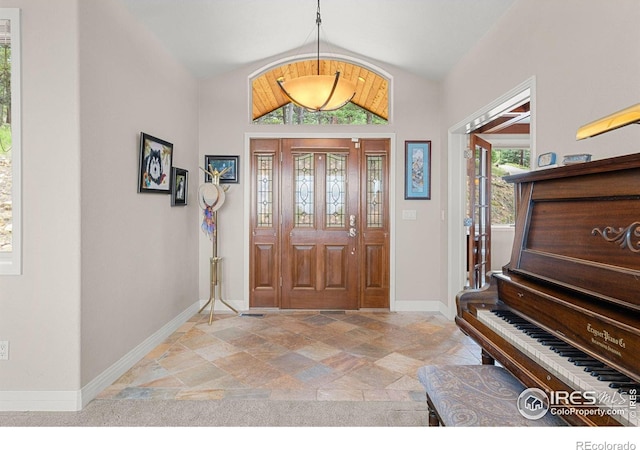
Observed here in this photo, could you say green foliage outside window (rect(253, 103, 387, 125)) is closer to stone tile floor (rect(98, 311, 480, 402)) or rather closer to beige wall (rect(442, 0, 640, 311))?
beige wall (rect(442, 0, 640, 311))

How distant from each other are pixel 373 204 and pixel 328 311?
1.44 metres

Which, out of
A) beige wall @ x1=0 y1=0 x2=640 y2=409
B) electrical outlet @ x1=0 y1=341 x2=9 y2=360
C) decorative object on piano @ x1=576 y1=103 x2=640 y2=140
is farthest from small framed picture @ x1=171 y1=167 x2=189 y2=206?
decorative object on piano @ x1=576 y1=103 x2=640 y2=140

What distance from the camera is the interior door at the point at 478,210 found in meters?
4.10

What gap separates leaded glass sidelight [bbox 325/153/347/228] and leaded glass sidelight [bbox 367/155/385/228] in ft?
1.03

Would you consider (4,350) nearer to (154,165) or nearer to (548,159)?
(154,165)

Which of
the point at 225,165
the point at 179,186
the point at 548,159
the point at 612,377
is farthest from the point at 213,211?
the point at 612,377

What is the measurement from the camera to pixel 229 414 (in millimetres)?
2178

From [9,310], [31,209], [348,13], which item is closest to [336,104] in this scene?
[348,13]

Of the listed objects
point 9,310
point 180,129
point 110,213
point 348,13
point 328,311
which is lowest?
point 328,311

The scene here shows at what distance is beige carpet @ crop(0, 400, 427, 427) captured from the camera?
2.09 m

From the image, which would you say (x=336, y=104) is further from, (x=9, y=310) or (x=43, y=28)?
(x=9, y=310)

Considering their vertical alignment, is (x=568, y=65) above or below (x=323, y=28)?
below

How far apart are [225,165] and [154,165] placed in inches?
49.7
